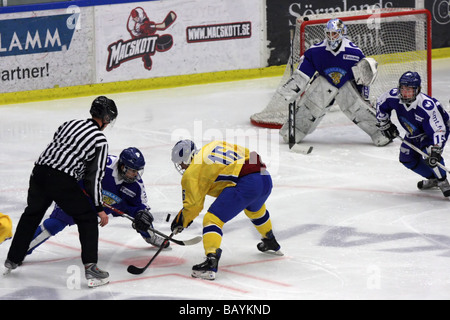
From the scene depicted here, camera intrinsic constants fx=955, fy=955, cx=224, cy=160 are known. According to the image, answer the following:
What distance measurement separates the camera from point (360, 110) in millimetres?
9016

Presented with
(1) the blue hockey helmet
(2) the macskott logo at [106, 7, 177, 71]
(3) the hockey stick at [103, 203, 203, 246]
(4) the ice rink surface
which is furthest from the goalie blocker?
(3) the hockey stick at [103, 203, 203, 246]

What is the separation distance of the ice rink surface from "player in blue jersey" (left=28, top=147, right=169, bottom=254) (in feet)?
0.78

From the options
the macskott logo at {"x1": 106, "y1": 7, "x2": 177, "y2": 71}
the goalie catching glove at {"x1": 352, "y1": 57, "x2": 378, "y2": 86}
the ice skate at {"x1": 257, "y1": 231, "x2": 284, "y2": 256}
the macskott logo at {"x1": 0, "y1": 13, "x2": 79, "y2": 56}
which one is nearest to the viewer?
the ice skate at {"x1": 257, "y1": 231, "x2": 284, "y2": 256}

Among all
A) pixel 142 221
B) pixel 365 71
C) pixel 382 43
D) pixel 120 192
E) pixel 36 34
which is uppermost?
pixel 36 34

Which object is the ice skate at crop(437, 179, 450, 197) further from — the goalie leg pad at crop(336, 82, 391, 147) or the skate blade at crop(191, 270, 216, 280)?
the skate blade at crop(191, 270, 216, 280)

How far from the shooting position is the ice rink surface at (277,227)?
5.30 meters

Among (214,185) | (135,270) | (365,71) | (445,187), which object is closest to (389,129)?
(445,187)

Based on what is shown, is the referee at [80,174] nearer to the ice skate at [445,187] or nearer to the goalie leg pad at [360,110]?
the ice skate at [445,187]

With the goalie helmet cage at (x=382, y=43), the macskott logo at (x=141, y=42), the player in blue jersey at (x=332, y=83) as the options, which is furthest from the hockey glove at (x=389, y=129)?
the macskott logo at (x=141, y=42)

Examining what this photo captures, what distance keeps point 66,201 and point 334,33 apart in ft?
13.7

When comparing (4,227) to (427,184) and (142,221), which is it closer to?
(142,221)

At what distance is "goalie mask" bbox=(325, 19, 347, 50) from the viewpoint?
866cm

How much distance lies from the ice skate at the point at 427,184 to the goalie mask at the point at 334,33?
5.92ft

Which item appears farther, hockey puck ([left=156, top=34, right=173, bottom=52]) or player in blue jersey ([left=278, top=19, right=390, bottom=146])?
hockey puck ([left=156, top=34, right=173, bottom=52])
